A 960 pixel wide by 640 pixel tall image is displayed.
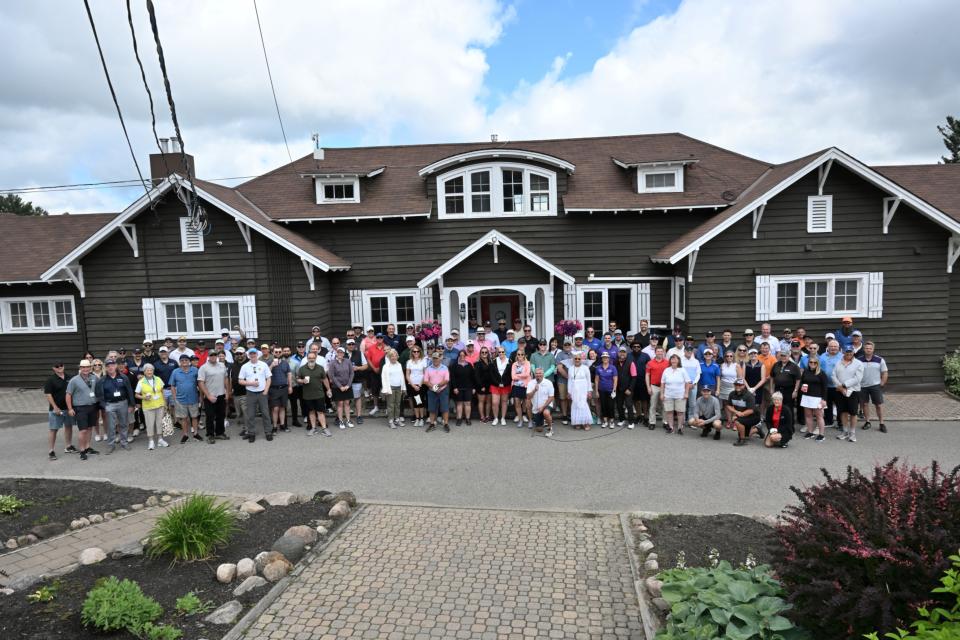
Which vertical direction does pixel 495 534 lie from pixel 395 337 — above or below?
below

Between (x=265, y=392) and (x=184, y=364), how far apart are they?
1635 millimetres

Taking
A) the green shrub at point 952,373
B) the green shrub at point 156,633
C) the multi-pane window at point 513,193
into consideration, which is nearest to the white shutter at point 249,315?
the multi-pane window at point 513,193

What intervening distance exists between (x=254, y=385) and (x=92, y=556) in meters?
5.01

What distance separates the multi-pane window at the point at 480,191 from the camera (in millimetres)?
17109

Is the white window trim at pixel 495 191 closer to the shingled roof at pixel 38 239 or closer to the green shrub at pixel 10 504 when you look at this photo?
the shingled roof at pixel 38 239

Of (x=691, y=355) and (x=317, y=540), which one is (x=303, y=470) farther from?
(x=691, y=355)

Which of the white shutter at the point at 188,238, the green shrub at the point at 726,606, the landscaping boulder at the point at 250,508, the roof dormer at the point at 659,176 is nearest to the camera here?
the green shrub at the point at 726,606

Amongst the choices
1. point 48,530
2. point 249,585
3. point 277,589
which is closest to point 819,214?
point 277,589

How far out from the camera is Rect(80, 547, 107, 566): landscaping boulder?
641 centimetres

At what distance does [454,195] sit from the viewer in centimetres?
1725

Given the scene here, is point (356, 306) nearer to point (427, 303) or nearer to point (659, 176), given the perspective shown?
point (427, 303)

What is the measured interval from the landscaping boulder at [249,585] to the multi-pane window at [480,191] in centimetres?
1290

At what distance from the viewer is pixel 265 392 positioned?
1140 centimetres

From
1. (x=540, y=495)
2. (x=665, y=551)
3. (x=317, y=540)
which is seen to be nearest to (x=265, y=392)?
(x=317, y=540)
